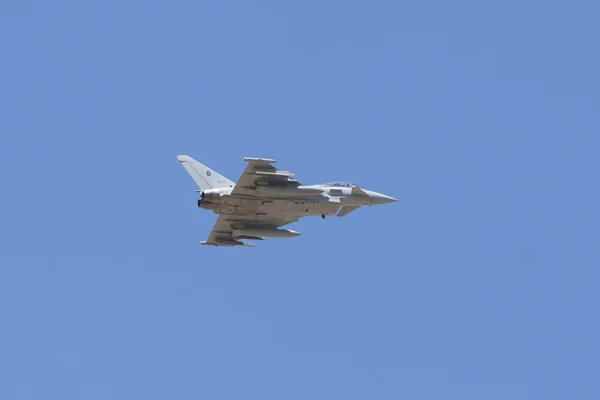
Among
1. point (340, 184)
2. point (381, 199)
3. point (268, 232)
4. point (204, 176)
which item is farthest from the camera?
point (268, 232)

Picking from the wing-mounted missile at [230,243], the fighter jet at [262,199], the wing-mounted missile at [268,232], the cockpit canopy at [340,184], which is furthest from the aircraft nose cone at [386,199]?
the wing-mounted missile at [230,243]

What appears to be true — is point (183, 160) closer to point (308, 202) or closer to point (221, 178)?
point (221, 178)

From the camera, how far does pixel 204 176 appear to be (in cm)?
5450

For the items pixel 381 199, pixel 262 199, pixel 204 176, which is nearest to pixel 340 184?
pixel 381 199

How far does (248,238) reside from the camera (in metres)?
56.5

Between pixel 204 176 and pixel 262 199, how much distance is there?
360 centimetres

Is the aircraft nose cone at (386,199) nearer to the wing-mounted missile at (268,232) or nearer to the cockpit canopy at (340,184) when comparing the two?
the cockpit canopy at (340,184)

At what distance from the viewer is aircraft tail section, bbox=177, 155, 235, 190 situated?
54.2 meters

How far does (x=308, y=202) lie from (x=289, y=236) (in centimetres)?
304

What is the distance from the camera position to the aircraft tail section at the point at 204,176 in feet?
178

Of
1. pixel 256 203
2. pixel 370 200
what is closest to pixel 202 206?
pixel 256 203

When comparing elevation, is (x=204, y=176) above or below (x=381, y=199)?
below

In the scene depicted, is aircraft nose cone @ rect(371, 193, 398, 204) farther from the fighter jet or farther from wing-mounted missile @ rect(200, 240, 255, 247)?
wing-mounted missile @ rect(200, 240, 255, 247)

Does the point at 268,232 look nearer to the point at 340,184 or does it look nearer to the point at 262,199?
the point at 262,199
